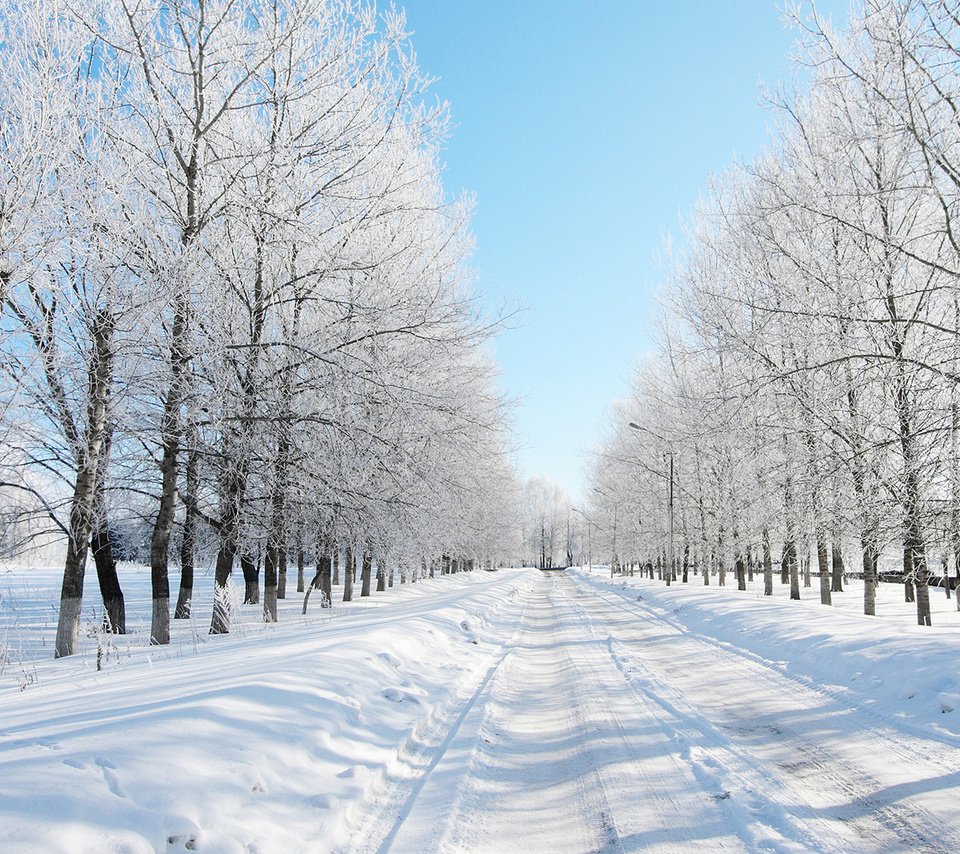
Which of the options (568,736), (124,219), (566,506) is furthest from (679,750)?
(566,506)

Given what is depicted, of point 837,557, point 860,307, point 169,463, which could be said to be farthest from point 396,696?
point 837,557

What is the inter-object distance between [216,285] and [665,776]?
380 inches

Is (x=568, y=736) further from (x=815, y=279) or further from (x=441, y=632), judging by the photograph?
(x=815, y=279)

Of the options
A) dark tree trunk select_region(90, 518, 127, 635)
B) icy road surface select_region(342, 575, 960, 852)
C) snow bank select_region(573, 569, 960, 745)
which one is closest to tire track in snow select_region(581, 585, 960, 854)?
icy road surface select_region(342, 575, 960, 852)

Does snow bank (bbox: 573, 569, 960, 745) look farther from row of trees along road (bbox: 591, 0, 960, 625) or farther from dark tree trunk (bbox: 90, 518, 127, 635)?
dark tree trunk (bbox: 90, 518, 127, 635)

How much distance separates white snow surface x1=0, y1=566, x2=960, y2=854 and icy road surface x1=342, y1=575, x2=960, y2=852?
0.02 metres

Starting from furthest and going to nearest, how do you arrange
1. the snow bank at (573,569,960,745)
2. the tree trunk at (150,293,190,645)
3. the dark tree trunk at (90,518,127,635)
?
the dark tree trunk at (90,518,127,635)
the tree trunk at (150,293,190,645)
the snow bank at (573,569,960,745)

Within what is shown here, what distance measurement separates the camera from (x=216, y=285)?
34.6 ft

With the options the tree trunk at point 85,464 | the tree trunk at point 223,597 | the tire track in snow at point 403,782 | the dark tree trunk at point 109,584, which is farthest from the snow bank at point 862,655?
the dark tree trunk at point 109,584

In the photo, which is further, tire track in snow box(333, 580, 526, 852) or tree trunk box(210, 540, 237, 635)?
tree trunk box(210, 540, 237, 635)

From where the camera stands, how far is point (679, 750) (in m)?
5.30

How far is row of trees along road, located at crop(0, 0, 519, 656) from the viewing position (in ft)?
28.7

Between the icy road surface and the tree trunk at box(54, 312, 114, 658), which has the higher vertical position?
the tree trunk at box(54, 312, 114, 658)

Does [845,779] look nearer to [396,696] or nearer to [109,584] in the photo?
[396,696]
